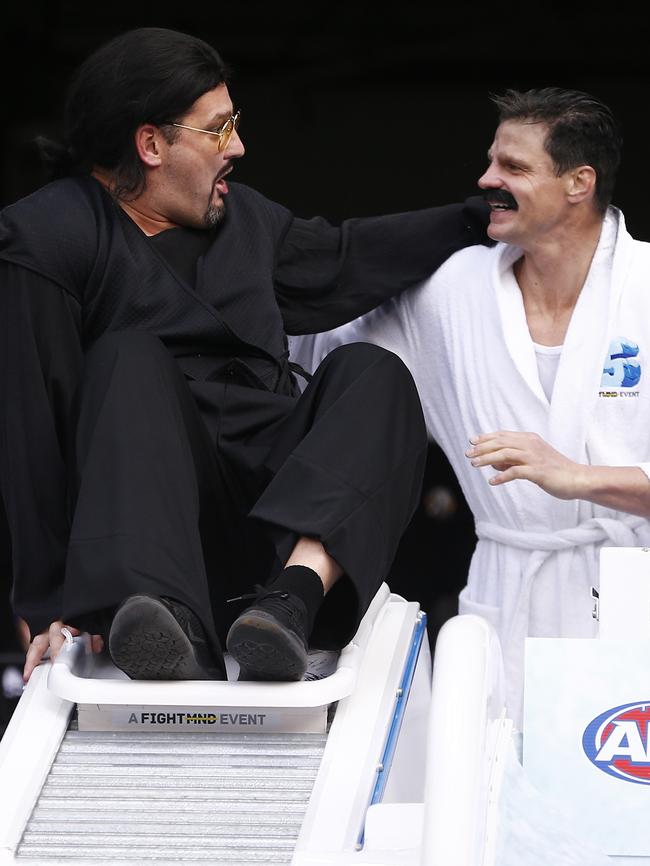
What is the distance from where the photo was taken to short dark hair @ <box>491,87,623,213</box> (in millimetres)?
2982

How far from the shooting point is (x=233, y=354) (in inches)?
104

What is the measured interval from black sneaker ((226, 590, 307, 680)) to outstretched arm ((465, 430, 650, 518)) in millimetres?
515

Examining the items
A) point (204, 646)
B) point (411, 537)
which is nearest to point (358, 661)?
point (204, 646)

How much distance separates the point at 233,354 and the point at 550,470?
0.58m

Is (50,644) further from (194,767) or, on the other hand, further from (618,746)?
(618,746)

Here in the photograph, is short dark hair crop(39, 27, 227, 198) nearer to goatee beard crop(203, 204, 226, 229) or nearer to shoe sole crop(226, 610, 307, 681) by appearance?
goatee beard crop(203, 204, 226, 229)

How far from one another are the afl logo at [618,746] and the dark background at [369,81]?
1.83 metres

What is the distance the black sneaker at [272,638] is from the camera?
6.64 feet

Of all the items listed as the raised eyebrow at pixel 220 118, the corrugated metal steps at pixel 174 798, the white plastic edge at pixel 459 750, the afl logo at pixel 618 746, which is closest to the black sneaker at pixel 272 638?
the corrugated metal steps at pixel 174 798

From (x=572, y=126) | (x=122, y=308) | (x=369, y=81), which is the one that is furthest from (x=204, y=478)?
(x=369, y=81)

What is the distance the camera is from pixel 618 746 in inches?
81.3

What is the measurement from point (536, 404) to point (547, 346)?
12 centimetres

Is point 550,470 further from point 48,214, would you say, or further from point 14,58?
point 14,58

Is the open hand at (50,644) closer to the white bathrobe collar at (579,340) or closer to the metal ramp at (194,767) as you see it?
the metal ramp at (194,767)
